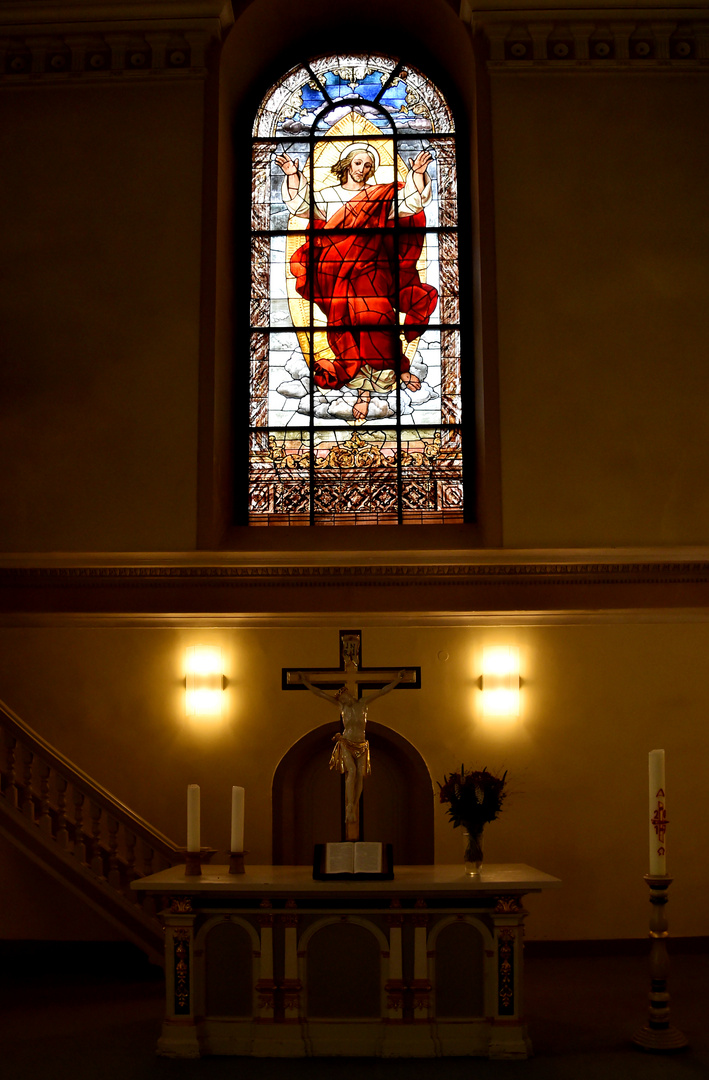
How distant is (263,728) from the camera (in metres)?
10.5

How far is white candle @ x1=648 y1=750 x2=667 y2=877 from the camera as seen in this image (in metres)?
6.82

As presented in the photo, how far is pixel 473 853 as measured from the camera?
725 cm

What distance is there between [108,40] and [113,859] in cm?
834

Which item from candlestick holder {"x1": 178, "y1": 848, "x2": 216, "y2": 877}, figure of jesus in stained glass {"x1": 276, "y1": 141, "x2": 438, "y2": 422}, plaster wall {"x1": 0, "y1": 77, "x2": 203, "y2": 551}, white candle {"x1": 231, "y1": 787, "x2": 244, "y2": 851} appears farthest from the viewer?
figure of jesus in stained glass {"x1": 276, "y1": 141, "x2": 438, "y2": 422}

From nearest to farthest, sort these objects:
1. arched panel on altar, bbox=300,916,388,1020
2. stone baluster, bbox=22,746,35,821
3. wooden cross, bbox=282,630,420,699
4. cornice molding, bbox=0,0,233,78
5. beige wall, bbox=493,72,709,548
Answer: arched panel on altar, bbox=300,916,388,1020, wooden cross, bbox=282,630,420,699, stone baluster, bbox=22,746,35,821, beige wall, bbox=493,72,709,548, cornice molding, bbox=0,0,233,78

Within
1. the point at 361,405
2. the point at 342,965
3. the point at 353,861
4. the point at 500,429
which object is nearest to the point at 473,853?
the point at 353,861

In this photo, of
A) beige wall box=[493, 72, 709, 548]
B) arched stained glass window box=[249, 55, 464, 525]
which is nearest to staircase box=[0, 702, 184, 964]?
arched stained glass window box=[249, 55, 464, 525]

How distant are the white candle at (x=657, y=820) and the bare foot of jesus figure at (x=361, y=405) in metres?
5.72

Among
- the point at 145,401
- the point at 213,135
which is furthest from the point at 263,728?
the point at 213,135

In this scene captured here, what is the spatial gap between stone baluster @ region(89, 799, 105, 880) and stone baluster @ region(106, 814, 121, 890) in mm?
75

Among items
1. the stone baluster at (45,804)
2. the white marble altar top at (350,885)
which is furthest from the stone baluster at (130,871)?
the white marble altar top at (350,885)

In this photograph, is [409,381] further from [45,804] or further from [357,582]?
[45,804]

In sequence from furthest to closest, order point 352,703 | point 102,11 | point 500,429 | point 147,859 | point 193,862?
point 102,11 → point 500,429 → point 147,859 → point 352,703 → point 193,862

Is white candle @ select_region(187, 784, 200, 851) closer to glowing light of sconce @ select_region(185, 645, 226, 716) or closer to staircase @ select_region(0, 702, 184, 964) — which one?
staircase @ select_region(0, 702, 184, 964)
